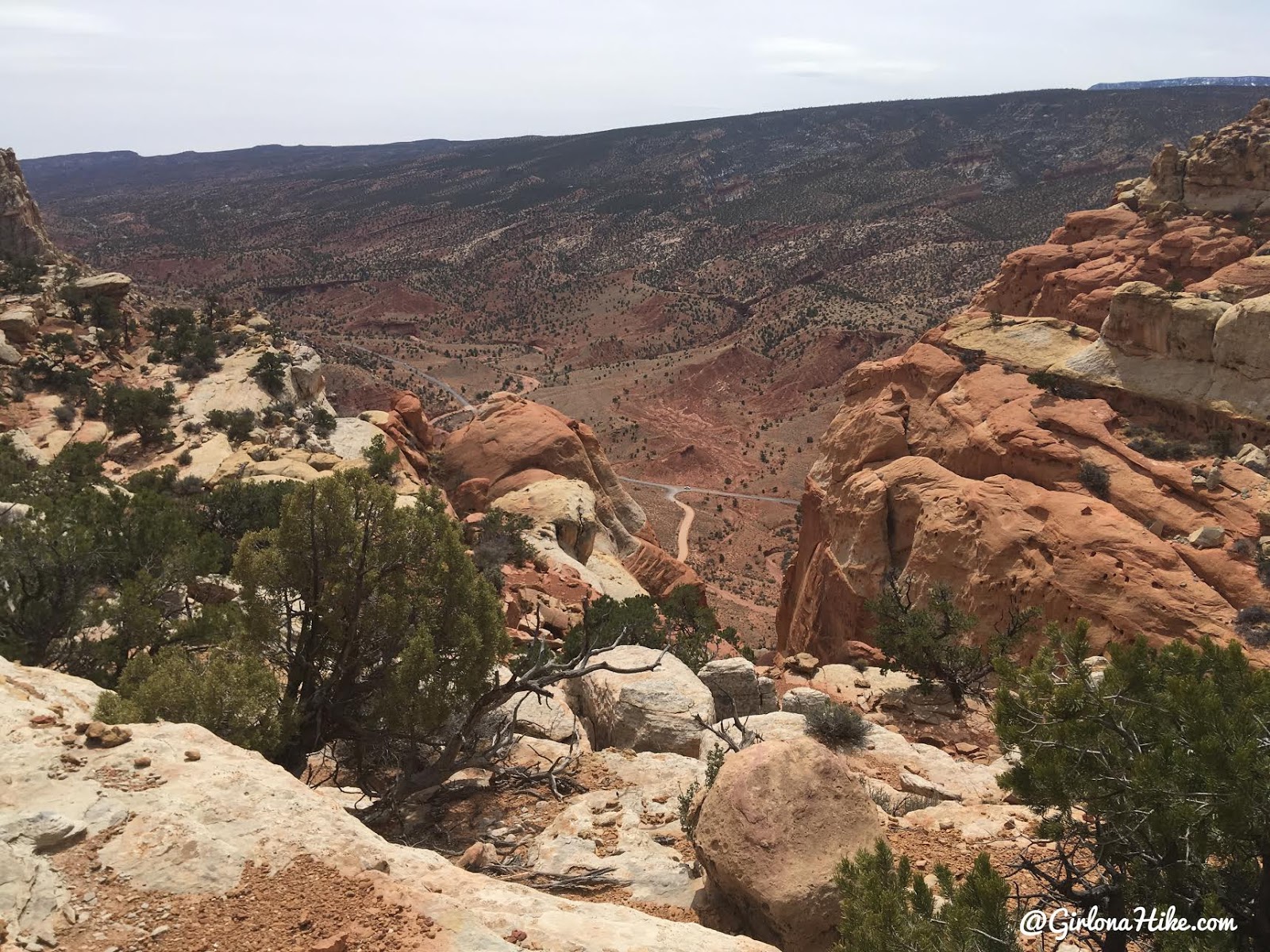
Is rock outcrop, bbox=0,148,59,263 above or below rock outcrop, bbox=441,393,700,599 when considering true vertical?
above

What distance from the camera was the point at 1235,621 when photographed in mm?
16938

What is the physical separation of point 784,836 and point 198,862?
516 cm

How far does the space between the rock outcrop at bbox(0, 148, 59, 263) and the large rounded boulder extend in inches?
2514

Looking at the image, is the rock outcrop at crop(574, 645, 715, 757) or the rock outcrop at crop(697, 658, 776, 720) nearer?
the rock outcrop at crop(574, 645, 715, 757)

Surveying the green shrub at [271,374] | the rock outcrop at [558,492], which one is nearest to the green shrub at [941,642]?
the rock outcrop at [558,492]

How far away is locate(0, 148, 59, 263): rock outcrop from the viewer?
5316cm

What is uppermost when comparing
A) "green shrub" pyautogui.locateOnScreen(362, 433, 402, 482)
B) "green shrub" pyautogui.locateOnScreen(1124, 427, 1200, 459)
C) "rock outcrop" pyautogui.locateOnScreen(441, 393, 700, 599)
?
"green shrub" pyautogui.locateOnScreen(1124, 427, 1200, 459)

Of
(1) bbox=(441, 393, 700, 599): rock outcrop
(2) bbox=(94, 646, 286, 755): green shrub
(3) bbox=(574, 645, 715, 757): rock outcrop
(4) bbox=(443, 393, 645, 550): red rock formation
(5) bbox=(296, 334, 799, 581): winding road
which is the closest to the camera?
(2) bbox=(94, 646, 286, 755): green shrub

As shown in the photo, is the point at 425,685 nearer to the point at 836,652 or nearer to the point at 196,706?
the point at 196,706

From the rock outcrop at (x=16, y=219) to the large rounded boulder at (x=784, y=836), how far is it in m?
63.8

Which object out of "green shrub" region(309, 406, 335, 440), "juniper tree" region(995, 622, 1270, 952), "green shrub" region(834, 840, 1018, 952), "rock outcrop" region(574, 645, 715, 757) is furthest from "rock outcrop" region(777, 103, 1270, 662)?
"green shrub" region(309, 406, 335, 440)

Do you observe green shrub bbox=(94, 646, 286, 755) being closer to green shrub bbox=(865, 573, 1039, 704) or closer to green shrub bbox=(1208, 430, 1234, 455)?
green shrub bbox=(865, 573, 1039, 704)

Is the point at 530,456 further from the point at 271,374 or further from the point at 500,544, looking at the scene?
the point at 271,374

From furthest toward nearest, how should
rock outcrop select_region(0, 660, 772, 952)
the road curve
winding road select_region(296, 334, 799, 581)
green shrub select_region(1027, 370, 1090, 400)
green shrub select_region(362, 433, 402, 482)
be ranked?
winding road select_region(296, 334, 799, 581) → the road curve → green shrub select_region(362, 433, 402, 482) → green shrub select_region(1027, 370, 1090, 400) → rock outcrop select_region(0, 660, 772, 952)
